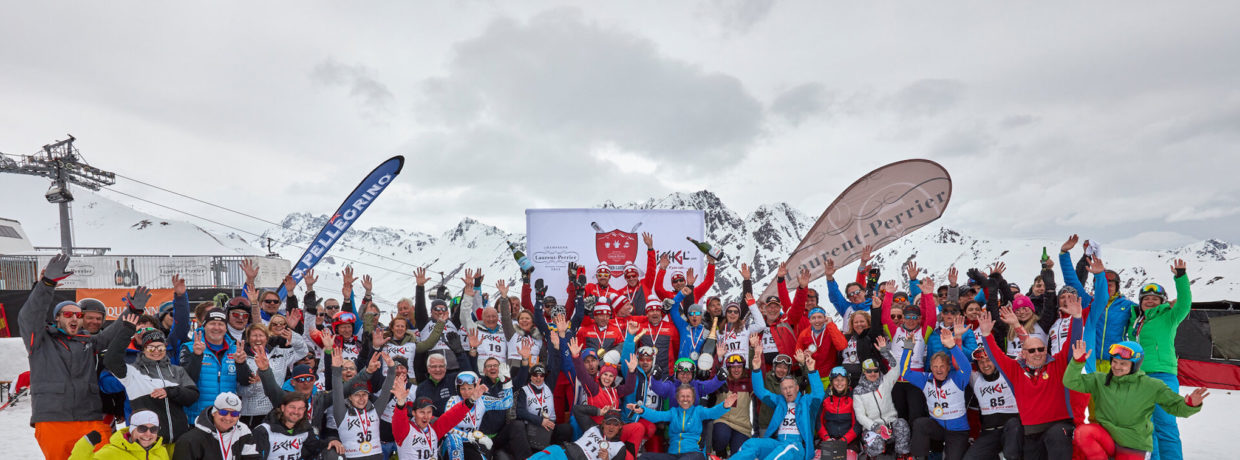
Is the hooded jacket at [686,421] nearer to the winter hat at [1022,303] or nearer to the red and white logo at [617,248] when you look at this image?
the red and white logo at [617,248]

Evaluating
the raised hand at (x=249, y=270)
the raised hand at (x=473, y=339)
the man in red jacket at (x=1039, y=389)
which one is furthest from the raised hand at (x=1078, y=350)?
the raised hand at (x=249, y=270)

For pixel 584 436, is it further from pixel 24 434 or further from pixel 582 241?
pixel 24 434

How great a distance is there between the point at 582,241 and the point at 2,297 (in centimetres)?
1948

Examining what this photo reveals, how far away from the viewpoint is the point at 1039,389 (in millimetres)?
6723

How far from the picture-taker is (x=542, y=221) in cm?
1110

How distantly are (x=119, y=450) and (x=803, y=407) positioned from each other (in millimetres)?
6567

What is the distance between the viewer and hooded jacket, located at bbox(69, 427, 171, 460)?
18.1 ft

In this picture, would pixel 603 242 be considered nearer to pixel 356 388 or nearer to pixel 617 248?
pixel 617 248

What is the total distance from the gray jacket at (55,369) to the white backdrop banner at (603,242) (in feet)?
19.3

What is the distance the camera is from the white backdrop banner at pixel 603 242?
10883 millimetres

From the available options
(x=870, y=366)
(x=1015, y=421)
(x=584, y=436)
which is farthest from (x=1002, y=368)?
(x=584, y=436)

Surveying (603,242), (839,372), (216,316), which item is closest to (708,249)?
(603,242)

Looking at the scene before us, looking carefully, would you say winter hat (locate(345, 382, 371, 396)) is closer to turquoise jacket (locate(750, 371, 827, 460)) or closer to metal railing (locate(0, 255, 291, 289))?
turquoise jacket (locate(750, 371, 827, 460))

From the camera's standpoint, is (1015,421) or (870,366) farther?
(870,366)
